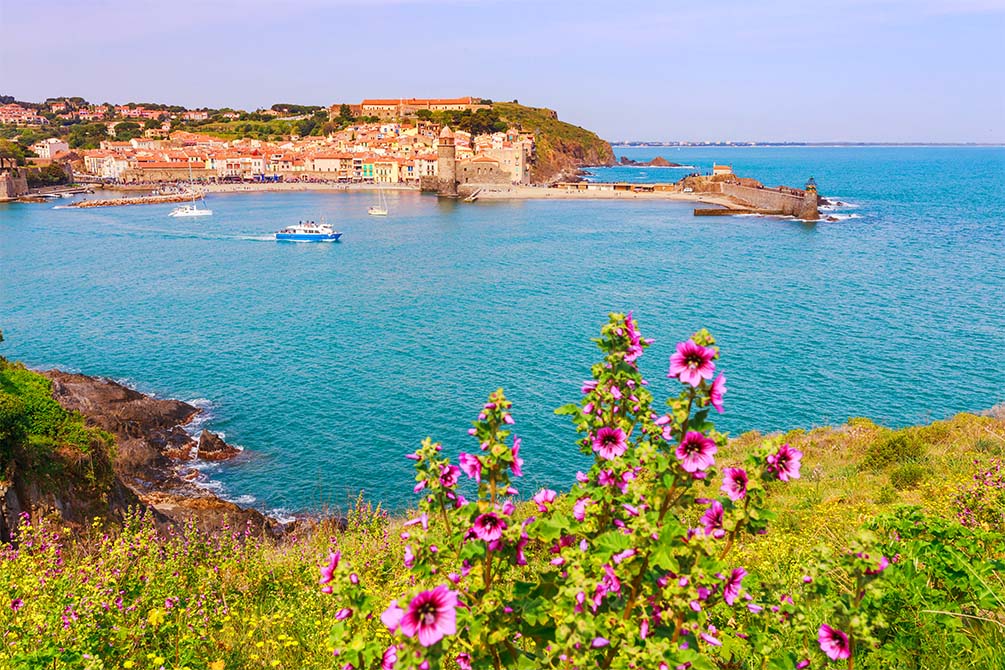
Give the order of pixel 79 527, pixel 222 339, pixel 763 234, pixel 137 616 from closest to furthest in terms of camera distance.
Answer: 1. pixel 137 616
2. pixel 79 527
3. pixel 222 339
4. pixel 763 234

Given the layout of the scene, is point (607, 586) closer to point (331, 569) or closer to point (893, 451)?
point (331, 569)

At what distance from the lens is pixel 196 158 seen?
111500 mm

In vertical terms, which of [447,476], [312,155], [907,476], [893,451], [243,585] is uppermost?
[312,155]

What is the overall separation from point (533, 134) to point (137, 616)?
129m

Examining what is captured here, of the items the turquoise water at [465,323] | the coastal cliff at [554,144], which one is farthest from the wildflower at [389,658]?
the coastal cliff at [554,144]

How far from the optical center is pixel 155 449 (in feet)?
52.3

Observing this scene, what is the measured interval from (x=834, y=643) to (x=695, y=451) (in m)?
0.75

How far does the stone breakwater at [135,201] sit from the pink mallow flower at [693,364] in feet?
282

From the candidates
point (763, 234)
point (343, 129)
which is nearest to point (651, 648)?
point (763, 234)

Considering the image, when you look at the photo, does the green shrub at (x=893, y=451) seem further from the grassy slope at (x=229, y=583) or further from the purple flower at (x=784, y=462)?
the purple flower at (x=784, y=462)

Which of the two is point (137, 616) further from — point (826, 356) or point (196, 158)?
point (196, 158)

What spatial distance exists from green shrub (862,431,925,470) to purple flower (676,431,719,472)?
860 cm

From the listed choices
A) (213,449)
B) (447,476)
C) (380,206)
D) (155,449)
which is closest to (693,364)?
(447,476)

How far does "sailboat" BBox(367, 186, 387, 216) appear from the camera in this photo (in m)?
68.2
